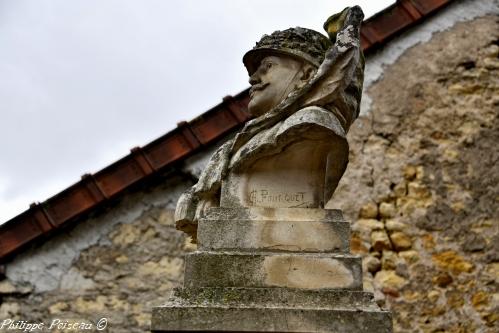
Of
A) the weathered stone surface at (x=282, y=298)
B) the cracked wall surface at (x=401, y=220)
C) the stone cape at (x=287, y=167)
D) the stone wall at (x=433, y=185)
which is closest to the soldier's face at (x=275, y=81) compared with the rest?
the stone cape at (x=287, y=167)

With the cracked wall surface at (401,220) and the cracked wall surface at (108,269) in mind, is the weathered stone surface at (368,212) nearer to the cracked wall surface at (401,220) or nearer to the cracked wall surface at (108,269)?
the cracked wall surface at (401,220)

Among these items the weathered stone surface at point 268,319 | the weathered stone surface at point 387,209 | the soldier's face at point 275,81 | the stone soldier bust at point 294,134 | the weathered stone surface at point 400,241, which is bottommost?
the weathered stone surface at point 400,241

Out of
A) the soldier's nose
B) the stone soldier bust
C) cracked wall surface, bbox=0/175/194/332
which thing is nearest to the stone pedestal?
the stone soldier bust

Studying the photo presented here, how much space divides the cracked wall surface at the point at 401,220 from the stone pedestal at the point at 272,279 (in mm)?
2764

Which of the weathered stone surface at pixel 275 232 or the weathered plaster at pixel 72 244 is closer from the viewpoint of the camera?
the weathered stone surface at pixel 275 232

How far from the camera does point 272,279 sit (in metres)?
2.45

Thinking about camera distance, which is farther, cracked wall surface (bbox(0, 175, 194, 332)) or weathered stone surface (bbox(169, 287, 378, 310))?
cracked wall surface (bbox(0, 175, 194, 332))

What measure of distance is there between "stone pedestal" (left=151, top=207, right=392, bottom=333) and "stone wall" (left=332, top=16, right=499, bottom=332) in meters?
2.95

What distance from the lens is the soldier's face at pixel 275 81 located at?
2.92m

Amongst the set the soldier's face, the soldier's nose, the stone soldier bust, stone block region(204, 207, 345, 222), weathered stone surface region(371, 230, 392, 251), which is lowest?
weathered stone surface region(371, 230, 392, 251)

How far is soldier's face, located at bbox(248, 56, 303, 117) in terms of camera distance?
2.92 metres

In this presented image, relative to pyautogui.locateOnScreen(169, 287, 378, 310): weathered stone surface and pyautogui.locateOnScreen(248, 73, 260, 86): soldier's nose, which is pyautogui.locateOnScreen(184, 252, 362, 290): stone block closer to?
pyautogui.locateOnScreen(169, 287, 378, 310): weathered stone surface

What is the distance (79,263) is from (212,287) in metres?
3.08

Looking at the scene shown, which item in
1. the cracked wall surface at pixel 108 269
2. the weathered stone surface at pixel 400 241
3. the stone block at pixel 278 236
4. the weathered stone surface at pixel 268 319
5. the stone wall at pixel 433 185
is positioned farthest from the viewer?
the weathered stone surface at pixel 400 241
